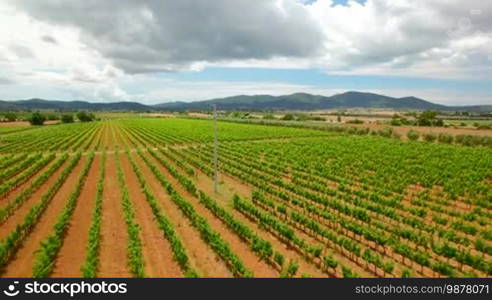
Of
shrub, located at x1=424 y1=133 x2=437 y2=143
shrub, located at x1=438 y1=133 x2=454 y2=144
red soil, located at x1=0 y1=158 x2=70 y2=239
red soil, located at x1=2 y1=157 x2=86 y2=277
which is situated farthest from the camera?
shrub, located at x1=424 y1=133 x2=437 y2=143

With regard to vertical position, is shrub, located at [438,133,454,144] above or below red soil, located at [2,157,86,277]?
above

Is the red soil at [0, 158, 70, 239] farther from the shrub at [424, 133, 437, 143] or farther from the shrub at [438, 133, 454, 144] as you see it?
the shrub at [438, 133, 454, 144]

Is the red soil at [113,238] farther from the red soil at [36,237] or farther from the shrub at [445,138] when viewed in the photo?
the shrub at [445,138]

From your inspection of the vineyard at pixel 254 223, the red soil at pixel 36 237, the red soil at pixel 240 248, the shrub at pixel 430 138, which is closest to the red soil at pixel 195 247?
the vineyard at pixel 254 223

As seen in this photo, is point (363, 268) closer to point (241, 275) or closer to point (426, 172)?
point (241, 275)

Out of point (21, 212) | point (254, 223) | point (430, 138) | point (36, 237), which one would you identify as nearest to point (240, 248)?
point (254, 223)

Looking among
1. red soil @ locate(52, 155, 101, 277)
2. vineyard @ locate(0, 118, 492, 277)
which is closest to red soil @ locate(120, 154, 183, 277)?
vineyard @ locate(0, 118, 492, 277)

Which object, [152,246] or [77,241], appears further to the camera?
[77,241]

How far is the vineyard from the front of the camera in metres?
13.2

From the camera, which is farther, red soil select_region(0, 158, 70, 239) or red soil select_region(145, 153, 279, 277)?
red soil select_region(0, 158, 70, 239)

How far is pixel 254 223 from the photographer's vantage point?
61.3ft

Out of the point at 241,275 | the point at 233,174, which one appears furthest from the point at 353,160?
the point at 241,275

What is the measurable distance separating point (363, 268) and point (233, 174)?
19645 millimetres

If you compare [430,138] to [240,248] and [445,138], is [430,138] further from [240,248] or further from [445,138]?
[240,248]
